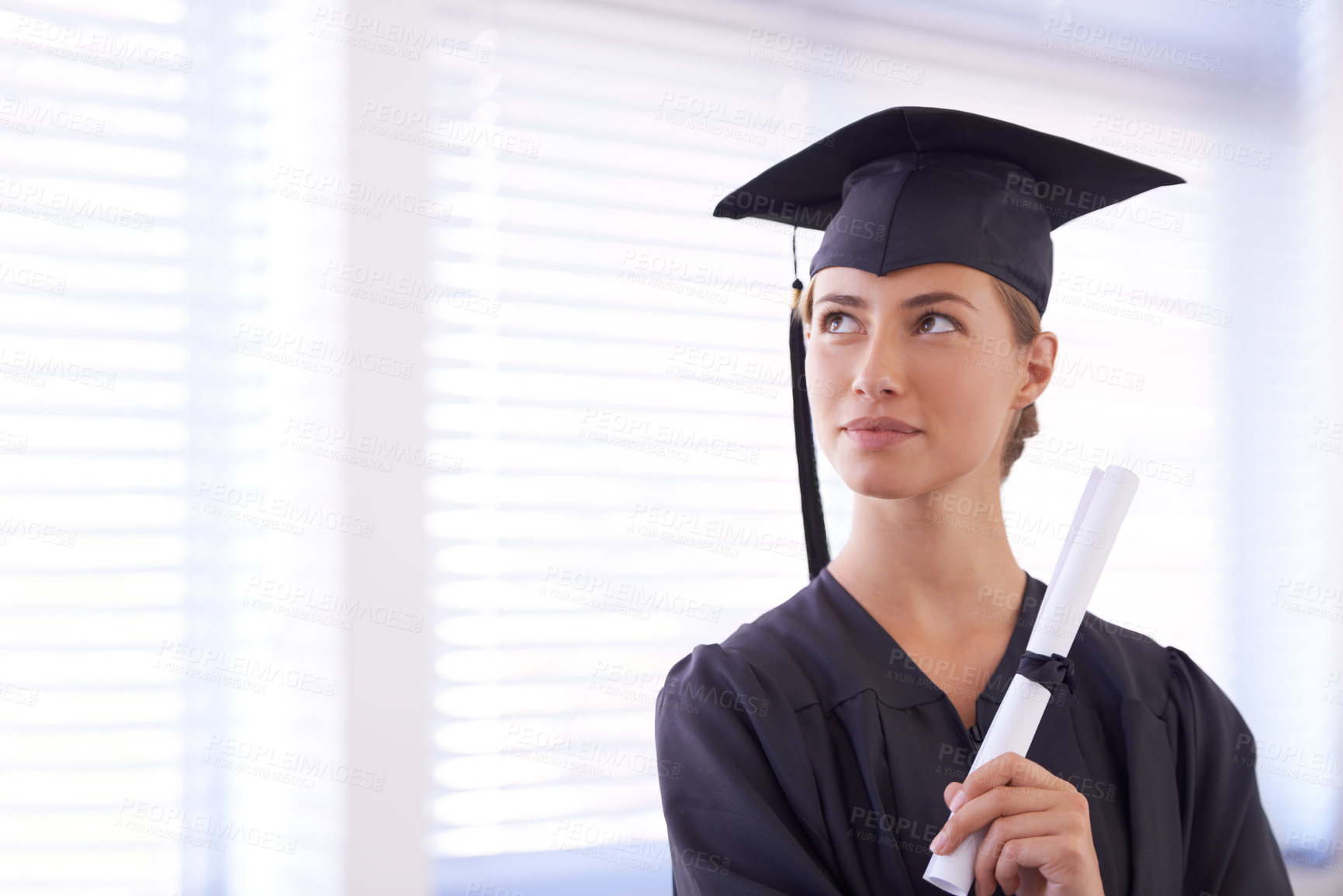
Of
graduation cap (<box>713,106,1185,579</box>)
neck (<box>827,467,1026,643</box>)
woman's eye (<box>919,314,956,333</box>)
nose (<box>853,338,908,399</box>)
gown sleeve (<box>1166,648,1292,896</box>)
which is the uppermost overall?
graduation cap (<box>713,106,1185,579</box>)

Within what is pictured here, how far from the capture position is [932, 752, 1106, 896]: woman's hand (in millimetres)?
937

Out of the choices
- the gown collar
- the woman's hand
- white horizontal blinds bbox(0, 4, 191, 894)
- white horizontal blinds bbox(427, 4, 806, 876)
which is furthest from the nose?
white horizontal blinds bbox(0, 4, 191, 894)

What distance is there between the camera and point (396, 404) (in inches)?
65.2

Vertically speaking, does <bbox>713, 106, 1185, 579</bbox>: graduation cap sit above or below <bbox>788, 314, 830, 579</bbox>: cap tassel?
above

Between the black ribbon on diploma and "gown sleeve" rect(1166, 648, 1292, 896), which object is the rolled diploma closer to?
the black ribbon on diploma

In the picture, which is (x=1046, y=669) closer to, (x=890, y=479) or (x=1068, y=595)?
(x=1068, y=595)

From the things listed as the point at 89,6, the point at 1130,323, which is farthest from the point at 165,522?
the point at 1130,323

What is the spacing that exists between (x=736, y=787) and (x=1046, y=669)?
13.7 inches

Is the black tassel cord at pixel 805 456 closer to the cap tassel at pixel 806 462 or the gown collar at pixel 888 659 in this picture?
the cap tassel at pixel 806 462

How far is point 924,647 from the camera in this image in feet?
3.92

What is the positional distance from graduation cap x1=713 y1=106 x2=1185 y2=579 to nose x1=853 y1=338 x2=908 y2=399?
92 mm

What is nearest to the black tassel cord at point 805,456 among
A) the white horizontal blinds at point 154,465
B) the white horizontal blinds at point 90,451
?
the white horizontal blinds at point 154,465

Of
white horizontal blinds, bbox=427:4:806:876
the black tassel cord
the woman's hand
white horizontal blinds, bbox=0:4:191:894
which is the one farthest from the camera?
white horizontal blinds, bbox=427:4:806:876

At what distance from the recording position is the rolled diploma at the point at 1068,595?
100 cm
